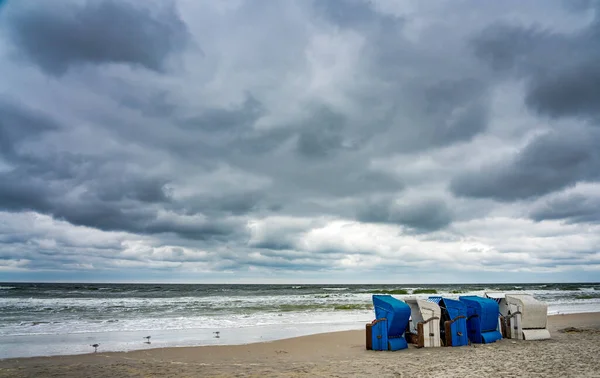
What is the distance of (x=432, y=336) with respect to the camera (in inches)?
527

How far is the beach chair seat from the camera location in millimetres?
13586

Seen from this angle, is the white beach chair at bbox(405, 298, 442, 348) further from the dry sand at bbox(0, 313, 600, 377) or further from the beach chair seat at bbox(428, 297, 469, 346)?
the dry sand at bbox(0, 313, 600, 377)

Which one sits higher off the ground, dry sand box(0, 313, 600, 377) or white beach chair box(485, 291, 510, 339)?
white beach chair box(485, 291, 510, 339)

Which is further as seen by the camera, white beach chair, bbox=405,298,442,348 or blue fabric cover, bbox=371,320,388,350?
white beach chair, bbox=405,298,442,348

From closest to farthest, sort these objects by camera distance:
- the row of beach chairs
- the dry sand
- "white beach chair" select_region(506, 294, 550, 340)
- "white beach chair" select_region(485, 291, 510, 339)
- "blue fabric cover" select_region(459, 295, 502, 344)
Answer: the dry sand < the row of beach chairs < "blue fabric cover" select_region(459, 295, 502, 344) < "white beach chair" select_region(506, 294, 550, 340) < "white beach chair" select_region(485, 291, 510, 339)

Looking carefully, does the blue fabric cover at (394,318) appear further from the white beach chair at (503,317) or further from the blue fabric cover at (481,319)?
the white beach chair at (503,317)

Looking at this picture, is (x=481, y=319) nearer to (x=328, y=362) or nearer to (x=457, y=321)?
(x=457, y=321)

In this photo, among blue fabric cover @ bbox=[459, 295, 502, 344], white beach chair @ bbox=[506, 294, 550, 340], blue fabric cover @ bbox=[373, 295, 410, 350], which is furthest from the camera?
white beach chair @ bbox=[506, 294, 550, 340]

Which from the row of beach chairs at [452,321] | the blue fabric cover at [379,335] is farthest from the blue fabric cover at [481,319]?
the blue fabric cover at [379,335]

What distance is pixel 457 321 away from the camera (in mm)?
13758

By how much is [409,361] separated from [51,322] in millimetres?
18626

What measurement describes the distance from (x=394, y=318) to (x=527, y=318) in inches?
223

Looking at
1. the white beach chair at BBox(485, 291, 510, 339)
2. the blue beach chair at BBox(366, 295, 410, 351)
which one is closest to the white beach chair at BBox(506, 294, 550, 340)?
the white beach chair at BBox(485, 291, 510, 339)

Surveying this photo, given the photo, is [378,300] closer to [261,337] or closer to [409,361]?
[409,361]
